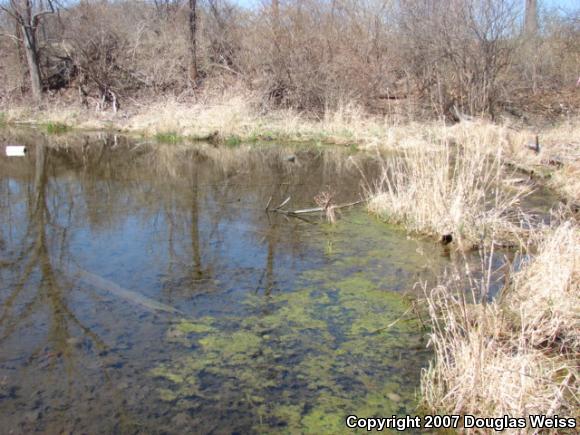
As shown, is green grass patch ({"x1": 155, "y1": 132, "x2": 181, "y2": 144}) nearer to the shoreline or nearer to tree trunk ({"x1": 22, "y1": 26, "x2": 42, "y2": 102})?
the shoreline

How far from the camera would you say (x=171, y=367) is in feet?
11.7

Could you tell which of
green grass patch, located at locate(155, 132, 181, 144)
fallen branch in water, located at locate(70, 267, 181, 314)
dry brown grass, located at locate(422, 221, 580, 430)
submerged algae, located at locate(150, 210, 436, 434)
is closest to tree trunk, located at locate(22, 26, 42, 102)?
green grass patch, located at locate(155, 132, 181, 144)

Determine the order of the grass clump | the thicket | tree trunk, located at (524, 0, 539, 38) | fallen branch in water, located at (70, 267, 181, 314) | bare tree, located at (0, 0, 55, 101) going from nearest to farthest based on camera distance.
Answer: fallen branch in water, located at (70, 267, 181, 314)
the grass clump
the thicket
bare tree, located at (0, 0, 55, 101)
tree trunk, located at (524, 0, 539, 38)

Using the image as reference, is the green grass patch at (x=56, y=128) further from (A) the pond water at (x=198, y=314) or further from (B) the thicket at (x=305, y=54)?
(A) the pond water at (x=198, y=314)

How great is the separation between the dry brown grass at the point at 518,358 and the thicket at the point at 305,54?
10261mm

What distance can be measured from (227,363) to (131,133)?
1286 cm

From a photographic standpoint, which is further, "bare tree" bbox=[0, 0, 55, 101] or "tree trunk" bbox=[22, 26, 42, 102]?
"tree trunk" bbox=[22, 26, 42, 102]

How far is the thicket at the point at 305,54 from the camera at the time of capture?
48.8ft

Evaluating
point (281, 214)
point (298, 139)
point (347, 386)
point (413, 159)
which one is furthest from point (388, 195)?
point (298, 139)

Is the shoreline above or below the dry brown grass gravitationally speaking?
above

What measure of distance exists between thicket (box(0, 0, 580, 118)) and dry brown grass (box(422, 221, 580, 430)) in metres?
10.3

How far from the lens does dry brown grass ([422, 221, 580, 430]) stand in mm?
2910

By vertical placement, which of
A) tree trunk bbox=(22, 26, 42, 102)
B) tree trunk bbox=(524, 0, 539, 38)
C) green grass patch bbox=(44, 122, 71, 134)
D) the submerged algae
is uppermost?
tree trunk bbox=(524, 0, 539, 38)

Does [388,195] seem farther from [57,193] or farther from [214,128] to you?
[214,128]
